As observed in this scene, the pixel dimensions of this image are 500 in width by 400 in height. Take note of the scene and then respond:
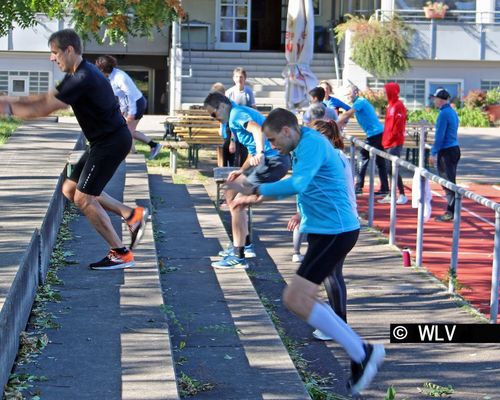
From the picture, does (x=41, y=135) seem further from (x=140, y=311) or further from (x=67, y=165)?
(x=140, y=311)

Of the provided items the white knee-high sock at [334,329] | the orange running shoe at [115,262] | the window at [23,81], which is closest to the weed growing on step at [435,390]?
the white knee-high sock at [334,329]

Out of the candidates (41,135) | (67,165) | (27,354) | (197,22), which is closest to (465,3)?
(197,22)

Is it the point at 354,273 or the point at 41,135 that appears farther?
the point at 41,135

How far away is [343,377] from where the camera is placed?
819cm

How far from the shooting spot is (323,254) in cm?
746

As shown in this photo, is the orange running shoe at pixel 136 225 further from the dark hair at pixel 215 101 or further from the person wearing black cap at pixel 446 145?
the person wearing black cap at pixel 446 145

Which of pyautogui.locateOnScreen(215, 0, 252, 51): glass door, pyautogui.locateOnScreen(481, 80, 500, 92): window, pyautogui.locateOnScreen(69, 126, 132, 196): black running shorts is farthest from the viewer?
pyautogui.locateOnScreen(215, 0, 252, 51): glass door

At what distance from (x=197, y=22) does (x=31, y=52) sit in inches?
209

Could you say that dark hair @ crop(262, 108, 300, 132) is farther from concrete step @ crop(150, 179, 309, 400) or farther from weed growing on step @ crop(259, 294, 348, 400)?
weed growing on step @ crop(259, 294, 348, 400)

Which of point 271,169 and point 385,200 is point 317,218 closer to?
point 271,169

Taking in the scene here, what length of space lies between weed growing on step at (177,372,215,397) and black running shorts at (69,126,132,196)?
2.49 meters

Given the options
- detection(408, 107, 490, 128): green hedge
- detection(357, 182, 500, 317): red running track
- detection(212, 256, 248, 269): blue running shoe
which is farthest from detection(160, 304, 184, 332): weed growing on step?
detection(408, 107, 490, 128): green hedge

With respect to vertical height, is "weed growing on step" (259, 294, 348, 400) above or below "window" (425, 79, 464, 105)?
below

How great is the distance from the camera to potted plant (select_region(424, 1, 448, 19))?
106 feet
